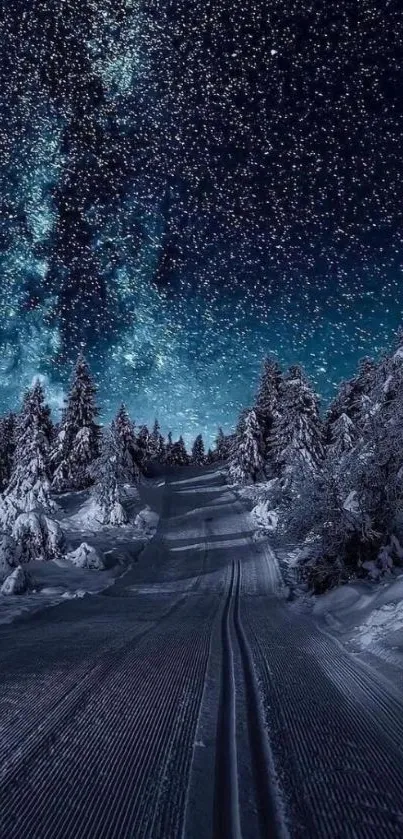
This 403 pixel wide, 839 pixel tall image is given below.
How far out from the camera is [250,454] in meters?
39.1

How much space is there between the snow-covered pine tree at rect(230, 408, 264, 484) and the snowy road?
111 ft


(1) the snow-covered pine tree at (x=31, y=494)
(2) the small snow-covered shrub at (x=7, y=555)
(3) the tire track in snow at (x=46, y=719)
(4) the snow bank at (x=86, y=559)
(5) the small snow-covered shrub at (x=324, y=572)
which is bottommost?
(5) the small snow-covered shrub at (x=324, y=572)

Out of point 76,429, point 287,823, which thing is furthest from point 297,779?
point 76,429

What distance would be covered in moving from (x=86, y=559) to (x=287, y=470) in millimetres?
7680

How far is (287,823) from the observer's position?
1.46 metres

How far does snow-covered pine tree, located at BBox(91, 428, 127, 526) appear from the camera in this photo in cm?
2447

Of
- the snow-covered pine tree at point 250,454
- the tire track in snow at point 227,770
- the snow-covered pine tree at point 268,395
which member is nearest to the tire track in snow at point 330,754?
the tire track in snow at point 227,770

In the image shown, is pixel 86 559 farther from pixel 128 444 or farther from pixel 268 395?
pixel 128 444

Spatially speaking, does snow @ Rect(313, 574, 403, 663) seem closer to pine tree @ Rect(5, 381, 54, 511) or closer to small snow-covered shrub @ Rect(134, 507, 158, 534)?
small snow-covered shrub @ Rect(134, 507, 158, 534)

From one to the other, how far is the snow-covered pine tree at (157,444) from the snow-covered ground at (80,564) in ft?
188

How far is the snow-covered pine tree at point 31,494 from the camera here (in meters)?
13.3

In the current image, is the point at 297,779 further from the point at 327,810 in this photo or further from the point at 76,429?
the point at 76,429

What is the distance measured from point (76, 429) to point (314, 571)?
114 feet

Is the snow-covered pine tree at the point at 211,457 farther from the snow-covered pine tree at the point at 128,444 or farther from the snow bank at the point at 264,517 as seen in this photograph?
the snow bank at the point at 264,517
